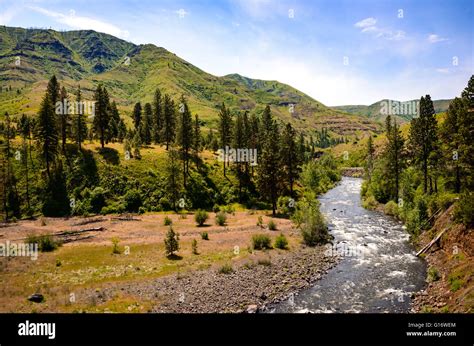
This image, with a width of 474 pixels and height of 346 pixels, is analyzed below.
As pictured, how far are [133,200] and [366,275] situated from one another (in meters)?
51.5

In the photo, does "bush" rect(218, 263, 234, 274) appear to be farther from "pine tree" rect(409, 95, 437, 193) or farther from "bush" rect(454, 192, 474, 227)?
"pine tree" rect(409, 95, 437, 193)

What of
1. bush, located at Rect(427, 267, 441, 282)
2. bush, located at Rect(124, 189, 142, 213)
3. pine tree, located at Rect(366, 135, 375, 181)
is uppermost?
pine tree, located at Rect(366, 135, 375, 181)

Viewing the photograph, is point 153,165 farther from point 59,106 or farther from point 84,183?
point 59,106

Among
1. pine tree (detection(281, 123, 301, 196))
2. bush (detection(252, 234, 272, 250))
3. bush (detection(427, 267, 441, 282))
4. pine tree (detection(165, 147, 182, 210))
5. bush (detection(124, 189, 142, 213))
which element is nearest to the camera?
bush (detection(427, 267, 441, 282))

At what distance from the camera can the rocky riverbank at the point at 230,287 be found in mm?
27281

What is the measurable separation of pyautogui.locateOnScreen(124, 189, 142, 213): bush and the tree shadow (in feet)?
38.8

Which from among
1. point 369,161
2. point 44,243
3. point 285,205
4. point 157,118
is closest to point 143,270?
point 44,243

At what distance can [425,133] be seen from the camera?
5862 centimetres

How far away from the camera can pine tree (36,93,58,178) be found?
7306 centimetres

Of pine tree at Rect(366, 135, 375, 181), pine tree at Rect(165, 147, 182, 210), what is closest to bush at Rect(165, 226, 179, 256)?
pine tree at Rect(165, 147, 182, 210)

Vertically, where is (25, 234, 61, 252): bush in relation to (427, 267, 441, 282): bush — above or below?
above

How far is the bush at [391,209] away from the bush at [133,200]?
4999 cm
